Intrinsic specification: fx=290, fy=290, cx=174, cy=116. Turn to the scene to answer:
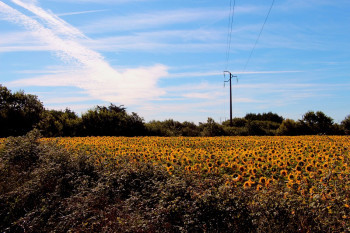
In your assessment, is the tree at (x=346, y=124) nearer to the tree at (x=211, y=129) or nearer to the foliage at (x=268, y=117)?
the tree at (x=211, y=129)

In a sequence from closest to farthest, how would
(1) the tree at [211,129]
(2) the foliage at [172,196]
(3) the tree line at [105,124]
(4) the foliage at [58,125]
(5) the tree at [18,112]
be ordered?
(2) the foliage at [172,196]
(4) the foliage at [58,125]
(3) the tree line at [105,124]
(5) the tree at [18,112]
(1) the tree at [211,129]

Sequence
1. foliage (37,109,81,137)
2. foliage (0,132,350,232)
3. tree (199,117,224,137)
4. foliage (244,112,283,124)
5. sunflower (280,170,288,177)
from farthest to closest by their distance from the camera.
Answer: foliage (244,112,283,124)
tree (199,117,224,137)
foliage (37,109,81,137)
sunflower (280,170,288,177)
foliage (0,132,350,232)

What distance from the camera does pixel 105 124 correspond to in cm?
2452

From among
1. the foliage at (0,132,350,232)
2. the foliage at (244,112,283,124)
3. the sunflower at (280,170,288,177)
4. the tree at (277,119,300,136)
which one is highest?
the foliage at (244,112,283,124)

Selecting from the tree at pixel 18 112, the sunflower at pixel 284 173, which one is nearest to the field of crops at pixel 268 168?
the sunflower at pixel 284 173

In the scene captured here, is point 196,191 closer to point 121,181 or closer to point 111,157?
point 121,181

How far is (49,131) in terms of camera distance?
75.7ft

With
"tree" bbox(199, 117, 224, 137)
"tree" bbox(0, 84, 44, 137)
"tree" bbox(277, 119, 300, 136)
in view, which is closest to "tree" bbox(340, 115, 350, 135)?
"tree" bbox(277, 119, 300, 136)

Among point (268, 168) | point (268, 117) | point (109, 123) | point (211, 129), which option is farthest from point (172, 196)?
point (268, 117)

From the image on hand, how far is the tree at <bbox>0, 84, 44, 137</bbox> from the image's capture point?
25.3 m

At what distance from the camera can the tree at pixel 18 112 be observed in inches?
995

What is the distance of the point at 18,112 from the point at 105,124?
8558 mm

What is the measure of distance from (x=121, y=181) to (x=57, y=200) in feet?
5.33

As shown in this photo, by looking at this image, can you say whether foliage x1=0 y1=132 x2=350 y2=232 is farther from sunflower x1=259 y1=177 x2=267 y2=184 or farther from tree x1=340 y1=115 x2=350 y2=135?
tree x1=340 y1=115 x2=350 y2=135
